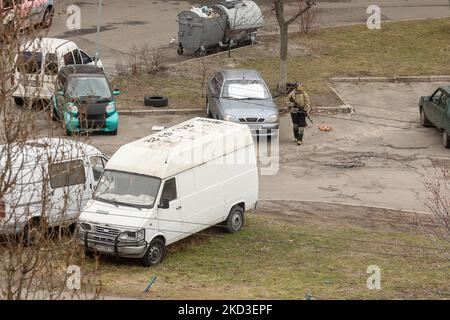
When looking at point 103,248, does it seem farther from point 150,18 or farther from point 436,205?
point 150,18

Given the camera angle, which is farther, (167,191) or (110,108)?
(110,108)

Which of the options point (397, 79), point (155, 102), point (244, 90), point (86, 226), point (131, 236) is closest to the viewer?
point (131, 236)

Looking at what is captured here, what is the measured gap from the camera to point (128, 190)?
21.0 meters

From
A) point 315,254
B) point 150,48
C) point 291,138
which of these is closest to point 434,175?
point 291,138

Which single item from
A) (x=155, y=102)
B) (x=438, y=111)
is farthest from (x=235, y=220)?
(x=155, y=102)

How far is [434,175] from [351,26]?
14.4m

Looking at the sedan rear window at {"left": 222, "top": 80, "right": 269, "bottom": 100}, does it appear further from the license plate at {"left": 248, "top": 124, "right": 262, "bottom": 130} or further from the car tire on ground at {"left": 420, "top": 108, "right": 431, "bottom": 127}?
the car tire on ground at {"left": 420, "top": 108, "right": 431, "bottom": 127}

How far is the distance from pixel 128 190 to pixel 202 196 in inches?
60.5

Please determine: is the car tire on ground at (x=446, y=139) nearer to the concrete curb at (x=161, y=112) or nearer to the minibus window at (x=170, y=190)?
the concrete curb at (x=161, y=112)

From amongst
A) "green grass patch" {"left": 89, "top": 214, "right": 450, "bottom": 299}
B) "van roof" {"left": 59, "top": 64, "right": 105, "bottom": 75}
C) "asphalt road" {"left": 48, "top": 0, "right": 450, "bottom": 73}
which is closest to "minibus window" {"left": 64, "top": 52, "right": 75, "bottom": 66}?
"van roof" {"left": 59, "top": 64, "right": 105, "bottom": 75}

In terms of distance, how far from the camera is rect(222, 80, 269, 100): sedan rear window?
1166 inches

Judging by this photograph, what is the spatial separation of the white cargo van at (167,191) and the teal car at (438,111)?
25.6 feet

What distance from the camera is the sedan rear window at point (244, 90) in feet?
97.2

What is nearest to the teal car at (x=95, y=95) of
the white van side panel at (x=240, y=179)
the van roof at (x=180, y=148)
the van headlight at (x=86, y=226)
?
the van roof at (x=180, y=148)
